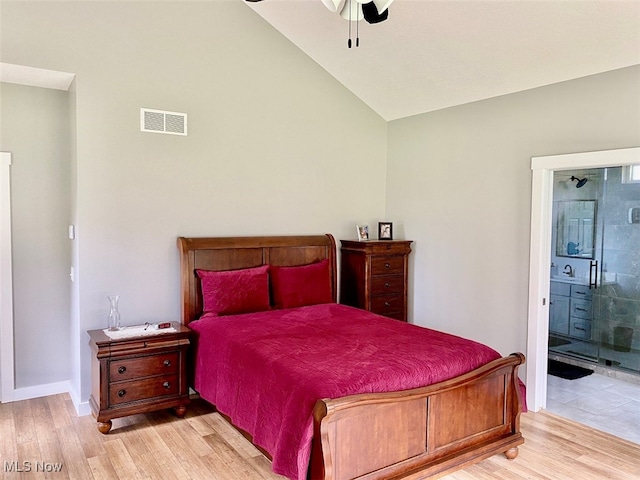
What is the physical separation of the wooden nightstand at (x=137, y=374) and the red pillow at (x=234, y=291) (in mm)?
361

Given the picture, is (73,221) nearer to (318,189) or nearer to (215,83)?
(215,83)

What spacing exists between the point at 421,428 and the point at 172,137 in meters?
2.90

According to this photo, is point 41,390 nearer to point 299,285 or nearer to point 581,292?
point 299,285

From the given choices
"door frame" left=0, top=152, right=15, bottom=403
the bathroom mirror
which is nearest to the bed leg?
the bathroom mirror

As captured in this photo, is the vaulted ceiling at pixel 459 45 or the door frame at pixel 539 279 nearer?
the vaulted ceiling at pixel 459 45

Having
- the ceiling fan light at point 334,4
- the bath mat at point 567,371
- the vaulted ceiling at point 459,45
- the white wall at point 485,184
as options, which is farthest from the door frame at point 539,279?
the ceiling fan light at point 334,4

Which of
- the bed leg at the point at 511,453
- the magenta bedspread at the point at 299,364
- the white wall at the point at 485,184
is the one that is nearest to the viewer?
the magenta bedspread at the point at 299,364

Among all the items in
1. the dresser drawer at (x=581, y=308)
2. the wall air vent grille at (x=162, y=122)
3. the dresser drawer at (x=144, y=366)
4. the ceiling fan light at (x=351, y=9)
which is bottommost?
the dresser drawer at (x=144, y=366)

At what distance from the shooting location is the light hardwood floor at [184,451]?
9.61 ft

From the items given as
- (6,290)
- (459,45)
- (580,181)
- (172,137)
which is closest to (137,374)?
(6,290)

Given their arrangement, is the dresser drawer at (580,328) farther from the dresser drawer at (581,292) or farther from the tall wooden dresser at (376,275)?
the tall wooden dresser at (376,275)

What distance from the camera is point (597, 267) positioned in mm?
5320

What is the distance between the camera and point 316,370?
8.70 feet

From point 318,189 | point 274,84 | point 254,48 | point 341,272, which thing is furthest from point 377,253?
point 254,48
